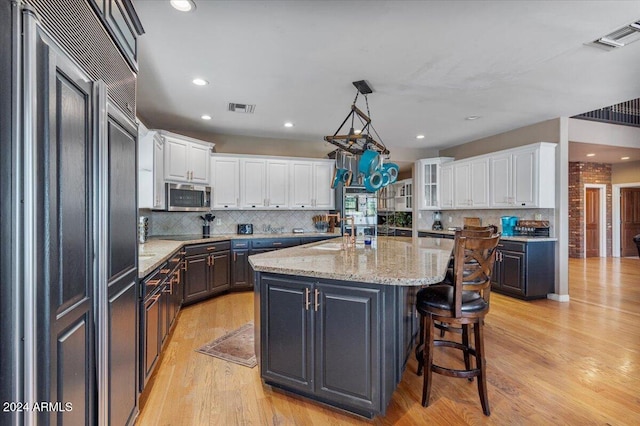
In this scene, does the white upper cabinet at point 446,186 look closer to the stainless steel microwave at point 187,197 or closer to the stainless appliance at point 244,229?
the stainless appliance at point 244,229

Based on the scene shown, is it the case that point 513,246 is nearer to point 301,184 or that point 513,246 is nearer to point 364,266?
point 301,184

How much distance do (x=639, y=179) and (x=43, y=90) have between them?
37.6 feet

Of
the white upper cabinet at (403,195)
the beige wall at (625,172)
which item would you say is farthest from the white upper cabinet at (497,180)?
the beige wall at (625,172)

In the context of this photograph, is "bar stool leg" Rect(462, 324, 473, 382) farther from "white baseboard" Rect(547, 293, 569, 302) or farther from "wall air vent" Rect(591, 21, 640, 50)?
"white baseboard" Rect(547, 293, 569, 302)

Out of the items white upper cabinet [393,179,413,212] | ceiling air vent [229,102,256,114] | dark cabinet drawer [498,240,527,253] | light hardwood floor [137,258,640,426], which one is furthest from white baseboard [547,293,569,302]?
ceiling air vent [229,102,256,114]

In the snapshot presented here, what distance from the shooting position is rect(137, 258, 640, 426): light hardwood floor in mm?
1980

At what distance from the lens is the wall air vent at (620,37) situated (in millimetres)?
2384

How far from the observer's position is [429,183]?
6734 millimetres

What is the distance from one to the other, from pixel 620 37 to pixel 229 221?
5246 mm

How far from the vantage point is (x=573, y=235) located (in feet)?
27.6

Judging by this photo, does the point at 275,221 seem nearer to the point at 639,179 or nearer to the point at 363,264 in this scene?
the point at 363,264

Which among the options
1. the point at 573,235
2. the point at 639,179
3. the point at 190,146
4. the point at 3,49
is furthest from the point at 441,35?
the point at 639,179

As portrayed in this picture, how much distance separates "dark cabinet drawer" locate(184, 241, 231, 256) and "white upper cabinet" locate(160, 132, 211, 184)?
3.22ft

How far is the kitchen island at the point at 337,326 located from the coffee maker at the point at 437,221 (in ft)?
15.9
